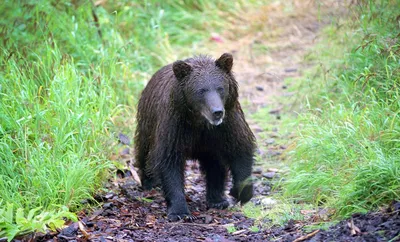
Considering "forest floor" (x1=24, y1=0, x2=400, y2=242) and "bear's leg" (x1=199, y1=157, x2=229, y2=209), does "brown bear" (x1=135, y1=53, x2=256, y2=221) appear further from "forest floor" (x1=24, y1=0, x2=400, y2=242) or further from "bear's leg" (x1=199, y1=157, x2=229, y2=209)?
"forest floor" (x1=24, y1=0, x2=400, y2=242)

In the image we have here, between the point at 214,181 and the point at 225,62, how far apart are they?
119cm

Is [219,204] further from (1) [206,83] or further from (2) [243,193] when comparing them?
(1) [206,83]

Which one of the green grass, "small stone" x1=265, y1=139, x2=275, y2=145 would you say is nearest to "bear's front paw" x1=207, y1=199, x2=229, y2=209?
the green grass

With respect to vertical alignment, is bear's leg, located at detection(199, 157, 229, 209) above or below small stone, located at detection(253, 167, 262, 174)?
above

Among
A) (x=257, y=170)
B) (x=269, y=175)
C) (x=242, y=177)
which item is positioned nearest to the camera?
(x=242, y=177)

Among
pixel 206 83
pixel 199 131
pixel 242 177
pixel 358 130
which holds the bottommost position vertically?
pixel 242 177

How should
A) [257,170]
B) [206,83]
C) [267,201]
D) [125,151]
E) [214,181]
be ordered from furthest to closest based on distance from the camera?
[125,151] → [257,170] → [214,181] → [267,201] → [206,83]

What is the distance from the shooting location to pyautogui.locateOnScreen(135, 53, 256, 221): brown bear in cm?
620

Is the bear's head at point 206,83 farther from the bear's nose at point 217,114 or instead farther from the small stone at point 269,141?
the small stone at point 269,141

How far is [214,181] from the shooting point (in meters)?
6.77

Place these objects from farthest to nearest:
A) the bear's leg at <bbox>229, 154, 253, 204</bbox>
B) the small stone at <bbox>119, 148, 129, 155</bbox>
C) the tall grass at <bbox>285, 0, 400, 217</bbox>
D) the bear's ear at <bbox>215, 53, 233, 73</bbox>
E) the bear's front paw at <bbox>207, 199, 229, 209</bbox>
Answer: the small stone at <bbox>119, 148, 129, 155</bbox>
the bear's front paw at <bbox>207, 199, 229, 209</bbox>
the bear's leg at <bbox>229, 154, 253, 204</bbox>
the bear's ear at <bbox>215, 53, 233, 73</bbox>
the tall grass at <bbox>285, 0, 400, 217</bbox>

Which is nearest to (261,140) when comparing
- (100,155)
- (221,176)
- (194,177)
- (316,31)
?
(194,177)

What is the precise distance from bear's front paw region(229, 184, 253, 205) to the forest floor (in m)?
0.12

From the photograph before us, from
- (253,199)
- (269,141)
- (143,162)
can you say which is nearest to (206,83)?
(253,199)
